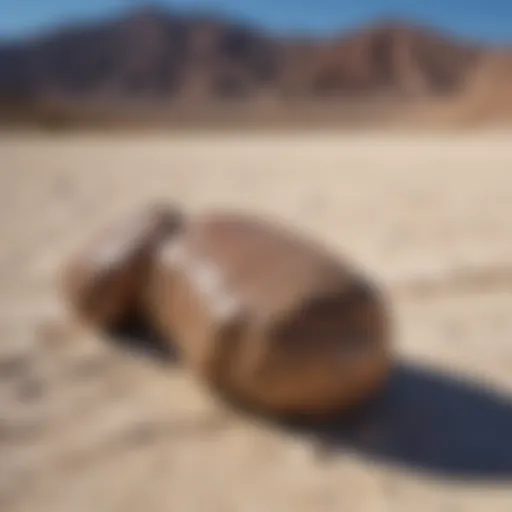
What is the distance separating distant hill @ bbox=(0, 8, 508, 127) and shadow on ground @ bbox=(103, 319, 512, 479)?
116ft

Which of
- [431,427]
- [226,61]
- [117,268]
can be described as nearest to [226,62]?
[226,61]

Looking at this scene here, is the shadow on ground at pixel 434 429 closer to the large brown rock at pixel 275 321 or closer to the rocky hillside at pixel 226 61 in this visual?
the large brown rock at pixel 275 321

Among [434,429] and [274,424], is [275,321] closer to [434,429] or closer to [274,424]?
[274,424]

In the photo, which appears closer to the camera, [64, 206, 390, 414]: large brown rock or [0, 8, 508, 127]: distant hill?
[64, 206, 390, 414]: large brown rock

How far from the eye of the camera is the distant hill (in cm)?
4050

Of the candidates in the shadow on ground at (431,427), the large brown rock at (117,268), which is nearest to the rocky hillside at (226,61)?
the large brown rock at (117,268)

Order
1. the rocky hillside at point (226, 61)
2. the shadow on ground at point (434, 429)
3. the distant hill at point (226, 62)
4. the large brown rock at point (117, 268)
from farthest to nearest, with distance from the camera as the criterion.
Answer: the rocky hillside at point (226, 61), the distant hill at point (226, 62), the large brown rock at point (117, 268), the shadow on ground at point (434, 429)

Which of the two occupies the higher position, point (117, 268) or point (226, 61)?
point (117, 268)

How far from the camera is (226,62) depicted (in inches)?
1796

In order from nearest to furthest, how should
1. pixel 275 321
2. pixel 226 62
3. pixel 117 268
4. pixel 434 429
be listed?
pixel 275 321, pixel 434 429, pixel 117 268, pixel 226 62

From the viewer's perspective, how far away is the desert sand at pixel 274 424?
2.77m

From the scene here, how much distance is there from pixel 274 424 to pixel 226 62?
144ft

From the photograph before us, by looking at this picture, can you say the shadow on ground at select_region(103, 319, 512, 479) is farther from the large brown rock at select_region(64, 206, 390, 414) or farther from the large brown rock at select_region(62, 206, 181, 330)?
the large brown rock at select_region(62, 206, 181, 330)

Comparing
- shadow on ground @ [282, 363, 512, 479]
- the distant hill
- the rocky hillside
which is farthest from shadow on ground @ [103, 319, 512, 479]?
the rocky hillside
